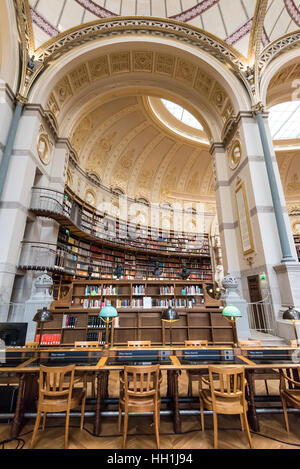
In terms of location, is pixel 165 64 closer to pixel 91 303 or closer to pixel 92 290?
pixel 92 290

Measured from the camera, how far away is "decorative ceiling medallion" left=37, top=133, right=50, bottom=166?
7832 mm

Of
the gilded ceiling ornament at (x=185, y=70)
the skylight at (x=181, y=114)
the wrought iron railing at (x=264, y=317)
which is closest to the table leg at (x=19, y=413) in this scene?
the wrought iron railing at (x=264, y=317)

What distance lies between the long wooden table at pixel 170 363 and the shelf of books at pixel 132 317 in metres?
1.98

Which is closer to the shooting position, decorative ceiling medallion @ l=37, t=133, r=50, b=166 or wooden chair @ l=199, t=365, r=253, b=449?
wooden chair @ l=199, t=365, r=253, b=449

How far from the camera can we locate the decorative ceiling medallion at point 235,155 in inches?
319

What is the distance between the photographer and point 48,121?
26.8ft

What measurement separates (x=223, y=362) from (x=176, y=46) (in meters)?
11.1

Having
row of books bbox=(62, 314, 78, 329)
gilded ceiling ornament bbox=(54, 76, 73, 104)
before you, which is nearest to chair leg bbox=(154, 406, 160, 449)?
row of books bbox=(62, 314, 78, 329)

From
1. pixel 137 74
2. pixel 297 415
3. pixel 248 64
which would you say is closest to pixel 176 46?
pixel 137 74

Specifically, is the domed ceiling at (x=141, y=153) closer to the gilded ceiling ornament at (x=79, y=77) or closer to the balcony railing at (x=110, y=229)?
the gilded ceiling ornament at (x=79, y=77)

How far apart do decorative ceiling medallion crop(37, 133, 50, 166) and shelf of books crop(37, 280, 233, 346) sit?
5.11 metres

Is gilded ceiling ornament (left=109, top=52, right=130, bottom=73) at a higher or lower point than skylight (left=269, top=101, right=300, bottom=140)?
lower

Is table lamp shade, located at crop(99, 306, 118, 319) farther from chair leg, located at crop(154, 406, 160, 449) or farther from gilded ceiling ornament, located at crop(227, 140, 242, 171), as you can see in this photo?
gilded ceiling ornament, located at crop(227, 140, 242, 171)
